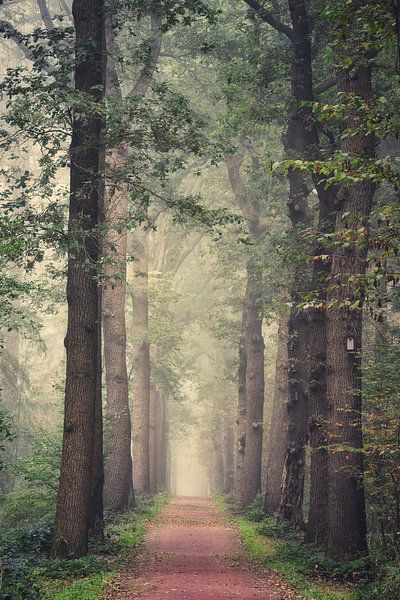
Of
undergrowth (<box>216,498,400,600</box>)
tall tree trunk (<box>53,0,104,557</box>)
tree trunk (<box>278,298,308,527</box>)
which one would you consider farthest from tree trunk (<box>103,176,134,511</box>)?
tall tree trunk (<box>53,0,104,557</box>)

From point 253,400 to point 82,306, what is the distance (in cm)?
1586

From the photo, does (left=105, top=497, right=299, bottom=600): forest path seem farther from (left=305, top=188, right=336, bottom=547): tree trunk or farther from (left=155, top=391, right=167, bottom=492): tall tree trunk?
(left=155, top=391, right=167, bottom=492): tall tree trunk

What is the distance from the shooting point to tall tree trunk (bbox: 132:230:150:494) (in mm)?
30828

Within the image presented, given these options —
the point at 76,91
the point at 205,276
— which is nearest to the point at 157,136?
the point at 76,91

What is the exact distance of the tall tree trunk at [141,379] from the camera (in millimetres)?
30828

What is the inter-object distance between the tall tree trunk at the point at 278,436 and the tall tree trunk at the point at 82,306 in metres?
10.2

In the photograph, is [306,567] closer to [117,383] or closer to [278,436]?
[117,383]

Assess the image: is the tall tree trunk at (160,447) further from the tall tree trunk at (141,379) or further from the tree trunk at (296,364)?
the tree trunk at (296,364)

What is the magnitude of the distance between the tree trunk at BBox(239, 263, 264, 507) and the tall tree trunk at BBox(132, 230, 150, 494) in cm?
503

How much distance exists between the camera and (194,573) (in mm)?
12062

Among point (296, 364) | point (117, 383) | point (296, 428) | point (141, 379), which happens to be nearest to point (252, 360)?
point (141, 379)

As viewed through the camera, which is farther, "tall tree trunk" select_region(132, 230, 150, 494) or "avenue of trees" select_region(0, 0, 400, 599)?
"tall tree trunk" select_region(132, 230, 150, 494)

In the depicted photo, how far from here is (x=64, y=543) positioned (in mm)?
12039

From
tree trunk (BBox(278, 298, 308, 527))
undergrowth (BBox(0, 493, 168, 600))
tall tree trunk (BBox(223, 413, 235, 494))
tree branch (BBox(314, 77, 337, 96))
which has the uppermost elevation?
tree branch (BBox(314, 77, 337, 96))
